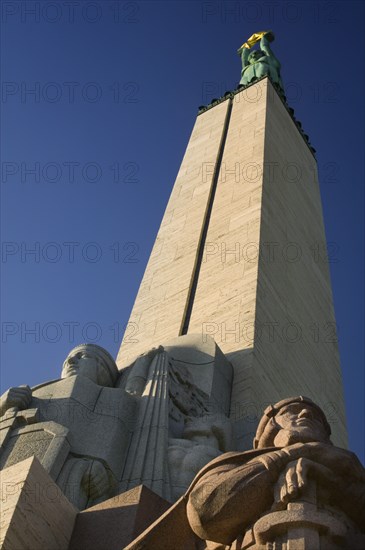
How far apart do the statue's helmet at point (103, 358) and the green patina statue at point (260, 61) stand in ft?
40.7

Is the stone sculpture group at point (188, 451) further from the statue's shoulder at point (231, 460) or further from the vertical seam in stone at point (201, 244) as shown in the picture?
the vertical seam in stone at point (201, 244)

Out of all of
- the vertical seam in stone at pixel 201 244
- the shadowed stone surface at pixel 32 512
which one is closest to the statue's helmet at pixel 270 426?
the shadowed stone surface at pixel 32 512

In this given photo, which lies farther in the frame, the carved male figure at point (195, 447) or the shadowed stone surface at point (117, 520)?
the carved male figure at point (195, 447)

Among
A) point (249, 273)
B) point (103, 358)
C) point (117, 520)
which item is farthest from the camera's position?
point (249, 273)

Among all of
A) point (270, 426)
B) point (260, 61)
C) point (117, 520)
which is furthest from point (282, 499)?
point (260, 61)

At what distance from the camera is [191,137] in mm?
19281

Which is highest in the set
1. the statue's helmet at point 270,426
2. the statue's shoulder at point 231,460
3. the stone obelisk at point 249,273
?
the stone obelisk at point 249,273

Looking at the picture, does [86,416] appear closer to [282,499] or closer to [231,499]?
[231,499]

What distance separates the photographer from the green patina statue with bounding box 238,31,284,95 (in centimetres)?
2042

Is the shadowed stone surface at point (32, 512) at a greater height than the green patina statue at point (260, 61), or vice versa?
the green patina statue at point (260, 61)

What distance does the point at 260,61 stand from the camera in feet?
69.7

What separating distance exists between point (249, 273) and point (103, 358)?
3.91 m

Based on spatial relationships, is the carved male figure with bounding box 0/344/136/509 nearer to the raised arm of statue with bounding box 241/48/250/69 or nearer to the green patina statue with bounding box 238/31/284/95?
the green patina statue with bounding box 238/31/284/95

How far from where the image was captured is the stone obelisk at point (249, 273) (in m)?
11.2
